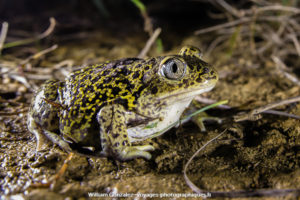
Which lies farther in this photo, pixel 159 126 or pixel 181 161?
pixel 159 126

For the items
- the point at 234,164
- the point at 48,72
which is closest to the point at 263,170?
the point at 234,164

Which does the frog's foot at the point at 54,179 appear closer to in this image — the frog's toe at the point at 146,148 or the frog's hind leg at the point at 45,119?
the frog's hind leg at the point at 45,119

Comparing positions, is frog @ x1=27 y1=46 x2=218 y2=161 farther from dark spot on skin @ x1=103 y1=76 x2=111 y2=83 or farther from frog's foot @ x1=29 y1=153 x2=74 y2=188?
frog's foot @ x1=29 y1=153 x2=74 y2=188

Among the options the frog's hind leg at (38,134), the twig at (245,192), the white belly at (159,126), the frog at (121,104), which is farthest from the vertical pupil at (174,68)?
the frog's hind leg at (38,134)

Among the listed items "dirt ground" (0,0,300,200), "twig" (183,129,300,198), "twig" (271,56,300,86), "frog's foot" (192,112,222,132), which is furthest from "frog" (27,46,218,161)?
"twig" (271,56,300,86)

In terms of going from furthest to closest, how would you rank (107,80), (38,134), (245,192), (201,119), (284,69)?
(284,69) → (201,119) → (38,134) → (107,80) → (245,192)

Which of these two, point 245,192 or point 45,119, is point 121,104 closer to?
point 45,119

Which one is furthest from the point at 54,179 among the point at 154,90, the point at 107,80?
the point at 154,90

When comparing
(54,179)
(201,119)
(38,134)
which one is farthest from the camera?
(201,119)
